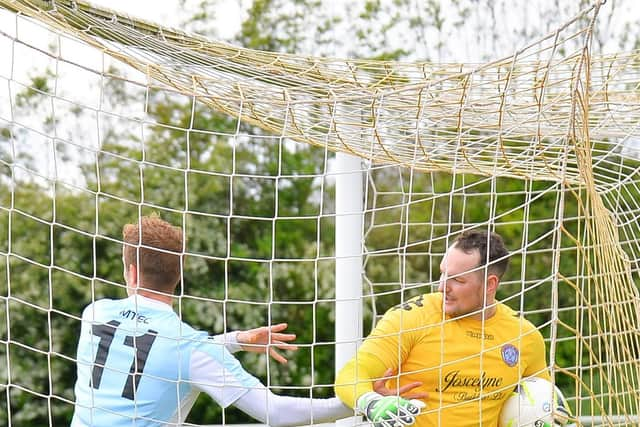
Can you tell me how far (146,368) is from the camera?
7.98 ft

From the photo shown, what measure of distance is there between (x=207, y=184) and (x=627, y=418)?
3.30 meters

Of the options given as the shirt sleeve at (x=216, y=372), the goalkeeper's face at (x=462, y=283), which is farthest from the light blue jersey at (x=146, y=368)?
the goalkeeper's face at (x=462, y=283)

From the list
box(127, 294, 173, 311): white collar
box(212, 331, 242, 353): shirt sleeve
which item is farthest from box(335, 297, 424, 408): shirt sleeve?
box(127, 294, 173, 311): white collar

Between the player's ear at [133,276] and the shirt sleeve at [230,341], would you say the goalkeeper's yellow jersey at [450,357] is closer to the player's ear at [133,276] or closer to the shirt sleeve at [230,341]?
the shirt sleeve at [230,341]

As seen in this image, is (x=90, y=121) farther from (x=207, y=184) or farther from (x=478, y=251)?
(x=478, y=251)

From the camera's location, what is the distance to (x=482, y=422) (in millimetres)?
2686

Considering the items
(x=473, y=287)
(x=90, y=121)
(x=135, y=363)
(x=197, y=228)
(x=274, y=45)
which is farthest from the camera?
(x=274, y=45)

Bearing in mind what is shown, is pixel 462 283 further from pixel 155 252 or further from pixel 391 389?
pixel 155 252

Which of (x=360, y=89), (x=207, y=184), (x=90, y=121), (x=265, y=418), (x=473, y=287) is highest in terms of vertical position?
(x=90, y=121)

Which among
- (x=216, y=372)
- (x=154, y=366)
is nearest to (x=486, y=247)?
(x=216, y=372)

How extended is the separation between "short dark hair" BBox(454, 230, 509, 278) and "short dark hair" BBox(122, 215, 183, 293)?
73cm

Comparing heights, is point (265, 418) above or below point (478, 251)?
below

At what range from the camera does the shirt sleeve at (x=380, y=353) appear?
2494 millimetres

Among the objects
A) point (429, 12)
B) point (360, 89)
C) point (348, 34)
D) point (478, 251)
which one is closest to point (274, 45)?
point (348, 34)
